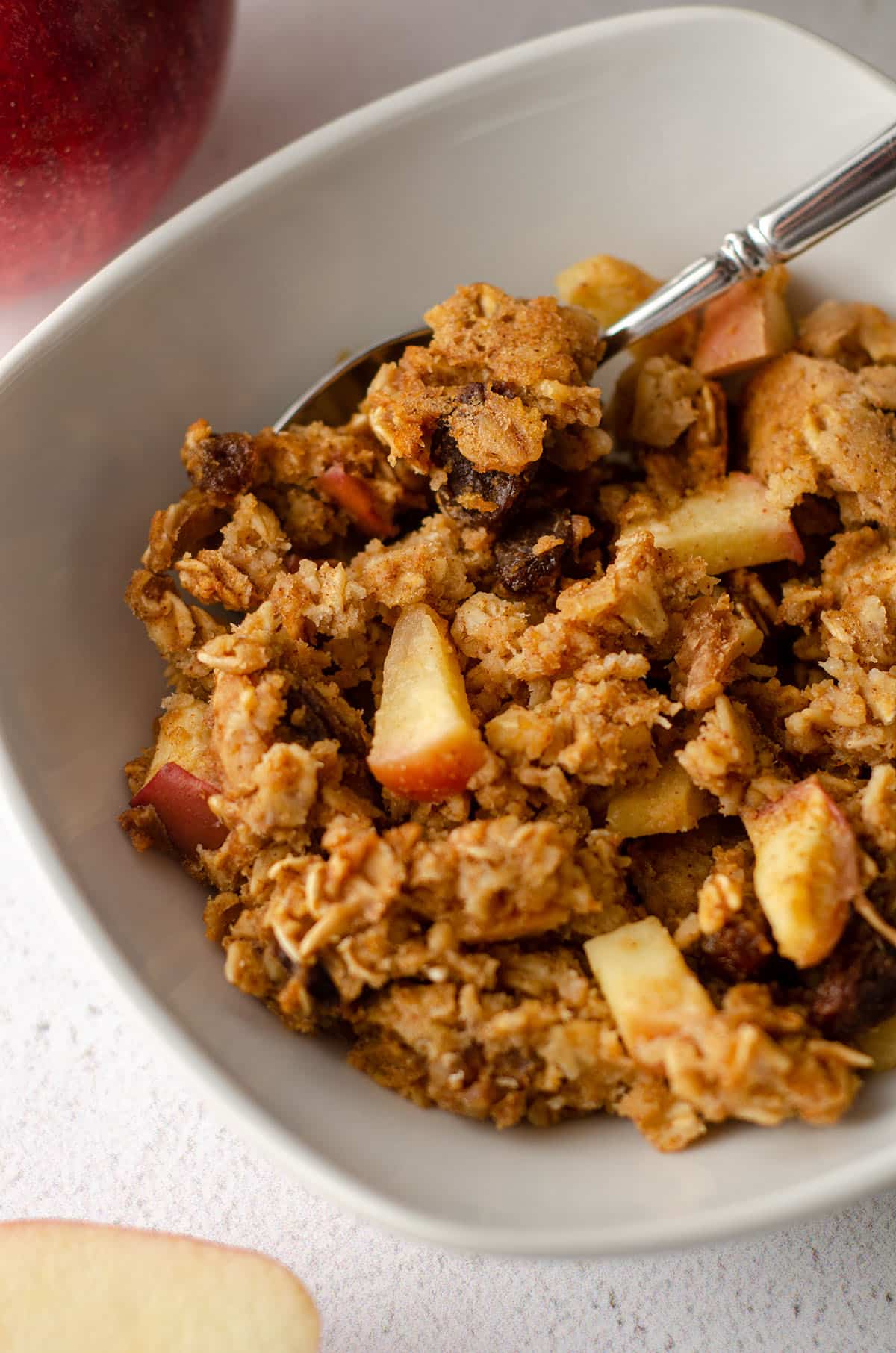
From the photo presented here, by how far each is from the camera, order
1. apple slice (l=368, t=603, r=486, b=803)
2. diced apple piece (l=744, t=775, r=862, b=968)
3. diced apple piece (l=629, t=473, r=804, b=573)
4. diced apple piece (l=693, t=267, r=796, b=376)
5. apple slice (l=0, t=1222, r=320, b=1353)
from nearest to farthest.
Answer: diced apple piece (l=744, t=775, r=862, b=968), apple slice (l=368, t=603, r=486, b=803), apple slice (l=0, t=1222, r=320, b=1353), diced apple piece (l=629, t=473, r=804, b=573), diced apple piece (l=693, t=267, r=796, b=376)

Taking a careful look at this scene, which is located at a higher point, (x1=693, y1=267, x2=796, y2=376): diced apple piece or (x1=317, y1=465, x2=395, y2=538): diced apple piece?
(x1=317, y1=465, x2=395, y2=538): diced apple piece

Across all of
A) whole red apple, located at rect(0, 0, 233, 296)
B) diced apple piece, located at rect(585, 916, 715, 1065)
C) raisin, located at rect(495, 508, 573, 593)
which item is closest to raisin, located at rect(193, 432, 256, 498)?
raisin, located at rect(495, 508, 573, 593)

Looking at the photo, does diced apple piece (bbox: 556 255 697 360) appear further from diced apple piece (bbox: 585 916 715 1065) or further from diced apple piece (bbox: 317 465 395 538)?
diced apple piece (bbox: 585 916 715 1065)

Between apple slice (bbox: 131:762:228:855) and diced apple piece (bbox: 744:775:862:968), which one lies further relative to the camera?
apple slice (bbox: 131:762:228:855)

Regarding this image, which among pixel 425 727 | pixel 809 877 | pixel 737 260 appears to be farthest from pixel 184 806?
pixel 737 260

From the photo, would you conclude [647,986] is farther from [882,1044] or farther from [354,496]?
[354,496]

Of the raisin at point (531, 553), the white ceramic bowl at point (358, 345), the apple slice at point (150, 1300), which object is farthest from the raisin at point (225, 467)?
the apple slice at point (150, 1300)

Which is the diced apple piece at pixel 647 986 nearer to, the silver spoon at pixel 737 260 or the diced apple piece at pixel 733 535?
the diced apple piece at pixel 733 535
